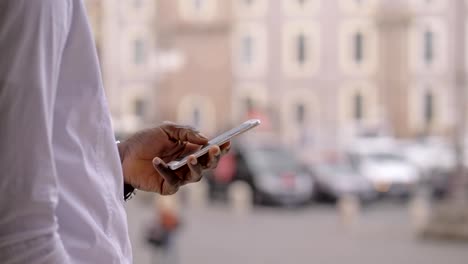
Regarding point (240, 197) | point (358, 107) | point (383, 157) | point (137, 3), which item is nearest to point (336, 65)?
point (358, 107)

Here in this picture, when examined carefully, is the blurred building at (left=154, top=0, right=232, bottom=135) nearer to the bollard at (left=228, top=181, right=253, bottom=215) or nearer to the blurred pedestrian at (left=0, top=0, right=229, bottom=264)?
the bollard at (left=228, top=181, right=253, bottom=215)

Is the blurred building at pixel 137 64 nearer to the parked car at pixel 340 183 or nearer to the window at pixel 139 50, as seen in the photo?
the window at pixel 139 50

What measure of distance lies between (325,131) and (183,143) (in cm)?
4293

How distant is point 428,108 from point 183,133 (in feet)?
147

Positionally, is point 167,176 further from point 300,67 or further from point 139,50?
point 139,50

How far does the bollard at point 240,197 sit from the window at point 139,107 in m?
22.9

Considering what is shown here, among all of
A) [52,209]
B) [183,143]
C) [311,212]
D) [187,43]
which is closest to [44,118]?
[52,209]

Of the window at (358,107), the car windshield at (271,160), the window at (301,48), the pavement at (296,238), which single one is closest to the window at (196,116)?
the window at (301,48)

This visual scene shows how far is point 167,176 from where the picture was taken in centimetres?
162

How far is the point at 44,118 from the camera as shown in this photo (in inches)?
44.9

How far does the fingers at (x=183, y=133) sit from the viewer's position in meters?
1.66

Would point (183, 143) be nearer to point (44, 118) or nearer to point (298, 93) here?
point (44, 118)

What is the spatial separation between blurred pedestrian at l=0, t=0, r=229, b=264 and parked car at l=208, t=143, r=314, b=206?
21.6m

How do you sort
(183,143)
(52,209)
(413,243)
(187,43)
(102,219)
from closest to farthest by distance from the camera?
(52,209) < (102,219) < (183,143) < (413,243) < (187,43)
